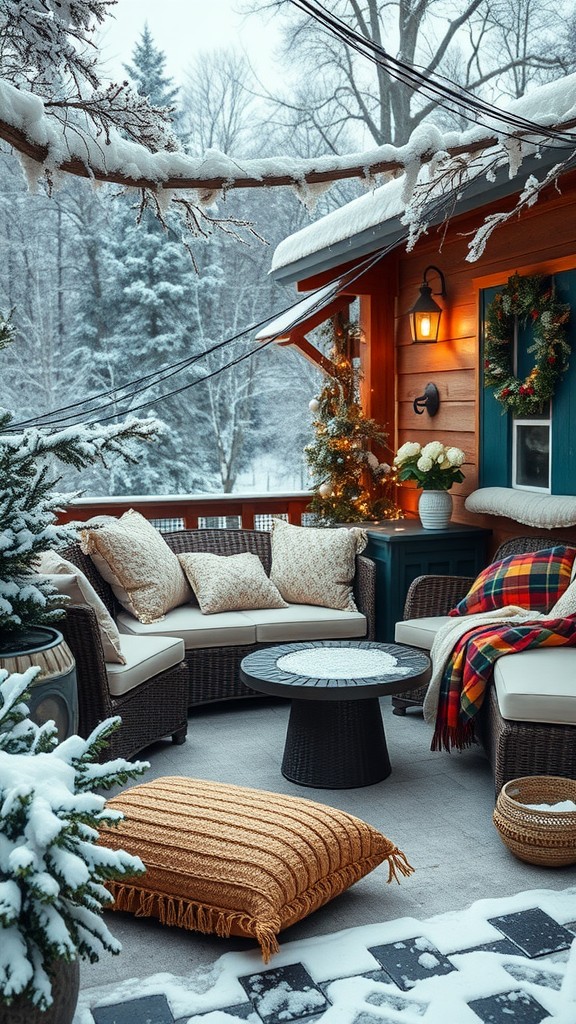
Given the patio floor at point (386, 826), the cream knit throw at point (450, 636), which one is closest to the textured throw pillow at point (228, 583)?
the patio floor at point (386, 826)

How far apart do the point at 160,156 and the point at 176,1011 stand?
6.88 feet

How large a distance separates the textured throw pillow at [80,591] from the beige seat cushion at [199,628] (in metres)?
0.60

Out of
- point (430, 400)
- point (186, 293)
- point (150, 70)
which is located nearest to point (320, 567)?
point (430, 400)

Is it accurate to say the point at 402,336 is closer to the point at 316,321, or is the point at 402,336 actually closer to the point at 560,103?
the point at 316,321

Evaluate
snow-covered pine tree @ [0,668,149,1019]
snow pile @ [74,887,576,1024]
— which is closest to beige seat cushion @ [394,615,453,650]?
snow pile @ [74,887,576,1024]

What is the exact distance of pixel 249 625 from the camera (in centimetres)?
474

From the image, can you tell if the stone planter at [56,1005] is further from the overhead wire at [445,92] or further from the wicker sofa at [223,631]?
the wicker sofa at [223,631]

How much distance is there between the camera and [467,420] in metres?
5.44

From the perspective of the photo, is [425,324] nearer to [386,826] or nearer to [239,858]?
[386,826]

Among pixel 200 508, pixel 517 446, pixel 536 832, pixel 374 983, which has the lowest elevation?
pixel 374 983

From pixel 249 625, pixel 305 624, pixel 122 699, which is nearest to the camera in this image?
pixel 122 699

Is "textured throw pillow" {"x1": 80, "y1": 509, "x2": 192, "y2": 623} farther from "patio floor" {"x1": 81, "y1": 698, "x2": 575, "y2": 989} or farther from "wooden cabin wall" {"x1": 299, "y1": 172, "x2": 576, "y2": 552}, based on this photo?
"wooden cabin wall" {"x1": 299, "y1": 172, "x2": 576, "y2": 552}

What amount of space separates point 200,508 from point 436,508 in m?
1.65

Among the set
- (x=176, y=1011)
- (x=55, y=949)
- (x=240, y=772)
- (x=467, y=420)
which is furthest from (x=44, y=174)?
(x=467, y=420)
